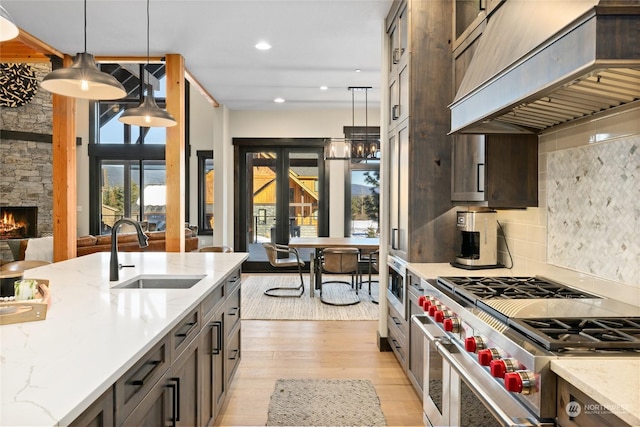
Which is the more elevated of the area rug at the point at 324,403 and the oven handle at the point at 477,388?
the oven handle at the point at 477,388

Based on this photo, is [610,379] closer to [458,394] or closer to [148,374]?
[458,394]

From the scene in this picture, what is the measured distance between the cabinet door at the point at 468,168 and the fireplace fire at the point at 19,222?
28.4ft

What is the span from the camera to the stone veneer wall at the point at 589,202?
161cm

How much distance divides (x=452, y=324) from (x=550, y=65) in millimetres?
1108

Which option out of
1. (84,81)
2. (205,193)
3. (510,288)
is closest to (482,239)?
(510,288)

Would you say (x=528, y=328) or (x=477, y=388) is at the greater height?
(x=528, y=328)

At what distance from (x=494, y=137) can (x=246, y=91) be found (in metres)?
4.78

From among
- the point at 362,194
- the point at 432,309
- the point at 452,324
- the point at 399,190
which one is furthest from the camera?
the point at 362,194

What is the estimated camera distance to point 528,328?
4.18 ft

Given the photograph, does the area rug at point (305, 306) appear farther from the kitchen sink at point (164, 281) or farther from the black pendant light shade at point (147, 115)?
the black pendant light shade at point (147, 115)

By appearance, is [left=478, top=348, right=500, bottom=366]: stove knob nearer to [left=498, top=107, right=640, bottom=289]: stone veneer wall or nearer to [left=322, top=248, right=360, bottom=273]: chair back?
[left=498, top=107, right=640, bottom=289]: stone veneer wall

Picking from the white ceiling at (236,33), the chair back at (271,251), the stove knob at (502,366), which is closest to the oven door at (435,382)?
→ the stove knob at (502,366)

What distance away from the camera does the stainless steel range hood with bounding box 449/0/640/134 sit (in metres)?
1.02

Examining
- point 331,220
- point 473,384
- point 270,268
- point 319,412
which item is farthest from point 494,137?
point 270,268
